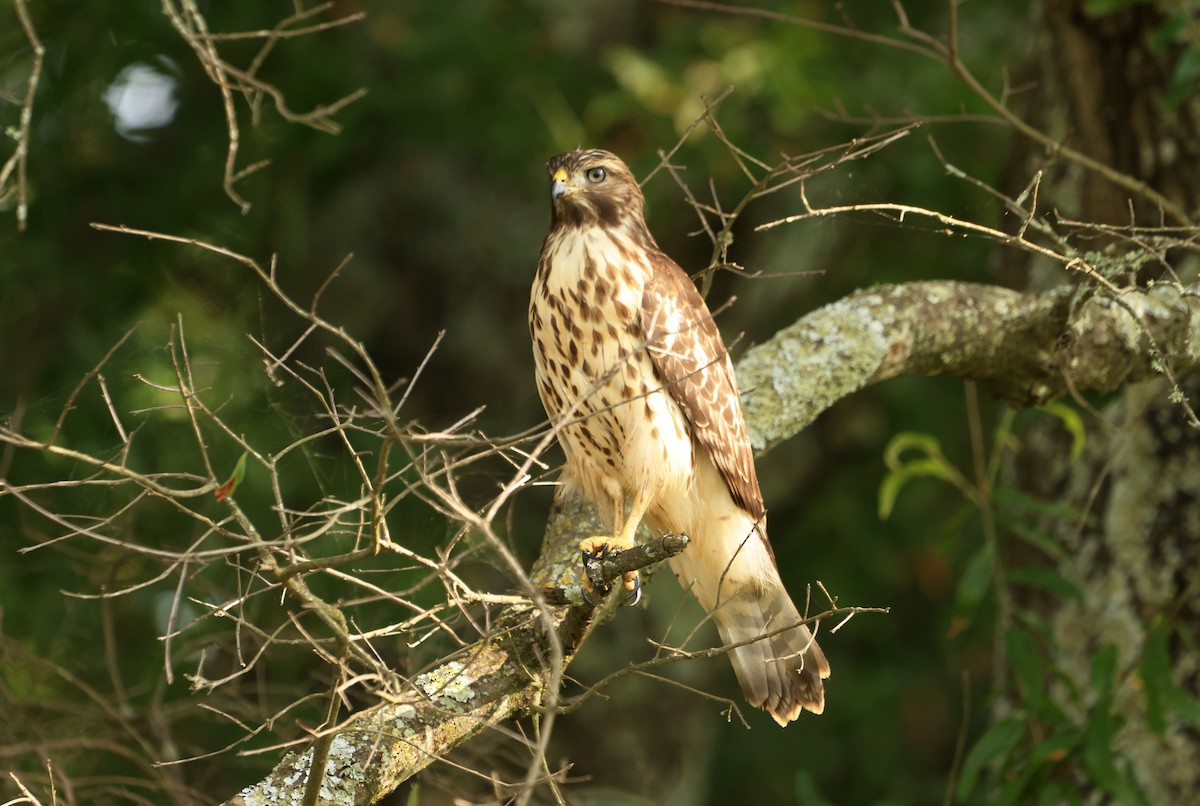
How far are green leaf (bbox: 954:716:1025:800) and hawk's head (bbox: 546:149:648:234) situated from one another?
1692mm

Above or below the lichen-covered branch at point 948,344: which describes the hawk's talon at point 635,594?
below

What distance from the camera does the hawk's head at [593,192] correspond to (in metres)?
3.48

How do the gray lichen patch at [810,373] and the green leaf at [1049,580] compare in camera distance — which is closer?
the gray lichen patch at [810,373]

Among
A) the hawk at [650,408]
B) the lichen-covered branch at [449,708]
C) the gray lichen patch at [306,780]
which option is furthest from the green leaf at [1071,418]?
the gray lichen patch at [306,780]

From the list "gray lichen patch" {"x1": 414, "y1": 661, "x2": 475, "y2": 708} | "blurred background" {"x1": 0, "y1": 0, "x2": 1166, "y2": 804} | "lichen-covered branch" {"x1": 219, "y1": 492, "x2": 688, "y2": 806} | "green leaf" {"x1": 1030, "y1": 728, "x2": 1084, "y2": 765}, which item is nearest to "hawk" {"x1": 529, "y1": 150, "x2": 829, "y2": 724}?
"lichen-covered branch" {"x1": 219, "y1": 492, "x2": 688, "y2": 806}

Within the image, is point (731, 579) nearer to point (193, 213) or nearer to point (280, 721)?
point (280, 721)

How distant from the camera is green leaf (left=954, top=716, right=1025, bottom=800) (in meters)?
3.73

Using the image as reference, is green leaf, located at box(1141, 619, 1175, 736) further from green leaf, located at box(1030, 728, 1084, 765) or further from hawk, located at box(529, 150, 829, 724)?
Result: hawk, located at box(529, 150, 829, 724)

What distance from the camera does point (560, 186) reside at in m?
3.48

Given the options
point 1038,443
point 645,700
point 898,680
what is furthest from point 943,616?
point 1038,443

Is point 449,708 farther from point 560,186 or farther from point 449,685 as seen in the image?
point 560,186

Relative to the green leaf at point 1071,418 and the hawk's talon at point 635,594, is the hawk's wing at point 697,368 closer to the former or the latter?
the hawk's talon at point 635,594

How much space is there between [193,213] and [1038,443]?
3309mm

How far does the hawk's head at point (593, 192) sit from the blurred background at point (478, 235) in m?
1.11
